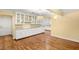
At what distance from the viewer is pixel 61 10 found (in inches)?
72.9

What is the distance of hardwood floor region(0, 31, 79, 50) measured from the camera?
1.87 meters

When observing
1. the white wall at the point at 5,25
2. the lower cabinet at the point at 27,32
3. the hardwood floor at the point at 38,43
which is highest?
the white wall at the point at 5,25

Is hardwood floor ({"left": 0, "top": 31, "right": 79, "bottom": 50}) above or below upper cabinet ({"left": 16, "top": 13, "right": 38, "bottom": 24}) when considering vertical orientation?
below

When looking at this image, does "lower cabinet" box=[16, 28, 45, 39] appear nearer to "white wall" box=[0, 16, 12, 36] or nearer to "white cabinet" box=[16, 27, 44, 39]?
"white cabinet" box=[16, 27, 44, 39]

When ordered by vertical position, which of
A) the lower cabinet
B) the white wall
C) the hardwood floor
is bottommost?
the hardwood floor

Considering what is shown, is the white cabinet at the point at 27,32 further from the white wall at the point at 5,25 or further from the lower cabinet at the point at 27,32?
the white wall at the point at 5,25

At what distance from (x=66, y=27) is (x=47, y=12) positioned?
465 millimetres

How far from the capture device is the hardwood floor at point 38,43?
187 cm

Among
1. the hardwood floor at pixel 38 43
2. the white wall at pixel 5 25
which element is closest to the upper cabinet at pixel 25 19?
the white wall at pixel 5 25

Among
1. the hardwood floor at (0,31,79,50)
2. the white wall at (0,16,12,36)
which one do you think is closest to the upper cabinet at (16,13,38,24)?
the white wall at (0,16,12,36)

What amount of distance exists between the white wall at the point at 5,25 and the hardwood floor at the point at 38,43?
3.8 inches

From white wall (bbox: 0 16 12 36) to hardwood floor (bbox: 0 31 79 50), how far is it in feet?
0.32
